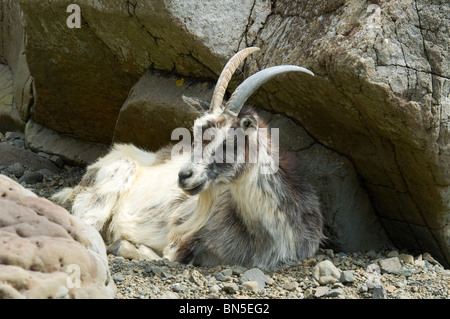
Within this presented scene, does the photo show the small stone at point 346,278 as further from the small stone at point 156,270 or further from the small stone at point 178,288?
the small stone at point 156,270

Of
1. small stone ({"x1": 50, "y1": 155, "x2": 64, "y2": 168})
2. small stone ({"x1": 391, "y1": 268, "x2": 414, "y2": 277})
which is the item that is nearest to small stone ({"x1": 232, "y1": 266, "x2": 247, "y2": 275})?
small stone ({"x1": 391, "y1": 268, "x2": 414, "y2": 277})

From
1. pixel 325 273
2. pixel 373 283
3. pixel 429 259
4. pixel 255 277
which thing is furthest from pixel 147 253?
pixel 429 259

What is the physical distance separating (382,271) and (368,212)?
884 mm

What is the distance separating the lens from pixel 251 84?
4.22 metres

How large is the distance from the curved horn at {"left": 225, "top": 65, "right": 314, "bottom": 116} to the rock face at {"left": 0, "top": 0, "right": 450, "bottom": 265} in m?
0.24

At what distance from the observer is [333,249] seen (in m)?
5.17

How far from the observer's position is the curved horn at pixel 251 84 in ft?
13.9

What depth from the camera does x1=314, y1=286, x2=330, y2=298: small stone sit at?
3.85 meters

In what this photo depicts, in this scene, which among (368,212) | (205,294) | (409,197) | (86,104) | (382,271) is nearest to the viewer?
(205,294)

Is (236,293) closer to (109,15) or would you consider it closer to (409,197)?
(409,197)

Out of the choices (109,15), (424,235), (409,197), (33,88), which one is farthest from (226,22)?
(33,88)

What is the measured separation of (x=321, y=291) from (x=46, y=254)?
1754 mm

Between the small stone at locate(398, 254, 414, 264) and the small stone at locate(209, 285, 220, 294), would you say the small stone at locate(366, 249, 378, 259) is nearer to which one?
the small stone at locate(398, 254, 414, 264)

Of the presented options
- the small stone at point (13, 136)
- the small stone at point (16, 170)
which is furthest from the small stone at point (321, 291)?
the small stone at point (13, 136)
